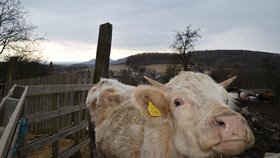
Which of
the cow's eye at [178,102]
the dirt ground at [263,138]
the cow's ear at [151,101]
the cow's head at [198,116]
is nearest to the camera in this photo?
the cow's head at [198,116]

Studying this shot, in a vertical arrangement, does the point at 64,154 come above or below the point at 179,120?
below

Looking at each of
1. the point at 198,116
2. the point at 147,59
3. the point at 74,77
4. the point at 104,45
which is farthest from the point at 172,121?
the point at 147,59

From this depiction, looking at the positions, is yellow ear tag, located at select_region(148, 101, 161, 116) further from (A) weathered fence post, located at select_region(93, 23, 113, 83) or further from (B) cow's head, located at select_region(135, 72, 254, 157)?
(A) weathered fence post, located at select_region(93, 23, 113, 83)

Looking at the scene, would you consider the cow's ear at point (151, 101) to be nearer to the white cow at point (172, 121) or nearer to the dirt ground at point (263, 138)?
the white cow at point (172, 121)

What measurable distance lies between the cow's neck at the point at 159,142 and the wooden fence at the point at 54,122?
4.88 feet

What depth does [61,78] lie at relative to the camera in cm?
900

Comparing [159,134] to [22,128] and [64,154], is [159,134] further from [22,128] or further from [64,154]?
[64,154]

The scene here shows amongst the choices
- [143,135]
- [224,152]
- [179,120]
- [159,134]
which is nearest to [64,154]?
[143,135]

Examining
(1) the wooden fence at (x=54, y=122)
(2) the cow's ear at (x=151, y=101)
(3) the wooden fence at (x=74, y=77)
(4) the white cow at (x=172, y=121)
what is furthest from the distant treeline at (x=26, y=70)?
(2) the cow's ear at (x=151, y=101)

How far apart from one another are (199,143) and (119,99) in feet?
8.21

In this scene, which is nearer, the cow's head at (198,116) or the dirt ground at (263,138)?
the cow's head at (198,116)

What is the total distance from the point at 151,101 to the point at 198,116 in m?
0.70

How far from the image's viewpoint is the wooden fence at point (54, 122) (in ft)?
14.4

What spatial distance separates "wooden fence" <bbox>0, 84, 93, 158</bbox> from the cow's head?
1.46 m
